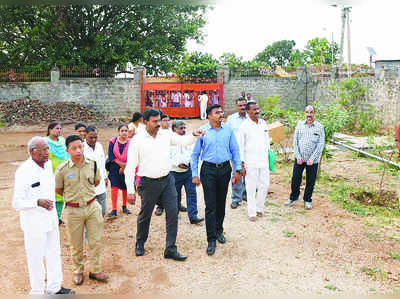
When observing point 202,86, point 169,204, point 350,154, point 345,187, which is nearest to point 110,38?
point 202,86

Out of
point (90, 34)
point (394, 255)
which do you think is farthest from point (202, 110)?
point (394, 255)

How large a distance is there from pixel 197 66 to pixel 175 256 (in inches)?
725

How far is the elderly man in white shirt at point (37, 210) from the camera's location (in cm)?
325

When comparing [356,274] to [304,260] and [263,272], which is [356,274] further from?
[263,272]

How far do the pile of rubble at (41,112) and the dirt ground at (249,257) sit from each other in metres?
13.2

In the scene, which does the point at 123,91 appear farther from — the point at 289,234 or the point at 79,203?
the point at 79,203

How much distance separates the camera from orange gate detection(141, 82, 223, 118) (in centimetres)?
2066

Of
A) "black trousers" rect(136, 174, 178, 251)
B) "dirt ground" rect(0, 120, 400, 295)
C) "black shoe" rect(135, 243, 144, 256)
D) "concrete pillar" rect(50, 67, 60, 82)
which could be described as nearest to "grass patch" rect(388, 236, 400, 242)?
"dirt ground" rect(0, 120, 400, 295)

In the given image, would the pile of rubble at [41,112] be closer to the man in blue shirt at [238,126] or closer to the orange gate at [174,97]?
the orange gate at [174,97]

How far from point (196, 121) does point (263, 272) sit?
16.1 meters

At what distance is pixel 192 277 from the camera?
403cm

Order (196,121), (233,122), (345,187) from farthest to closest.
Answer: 1. (196,121)
2. (345,187)
3. (233,122)

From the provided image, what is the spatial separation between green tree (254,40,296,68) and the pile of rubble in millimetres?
42775

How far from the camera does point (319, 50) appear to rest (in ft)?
143
